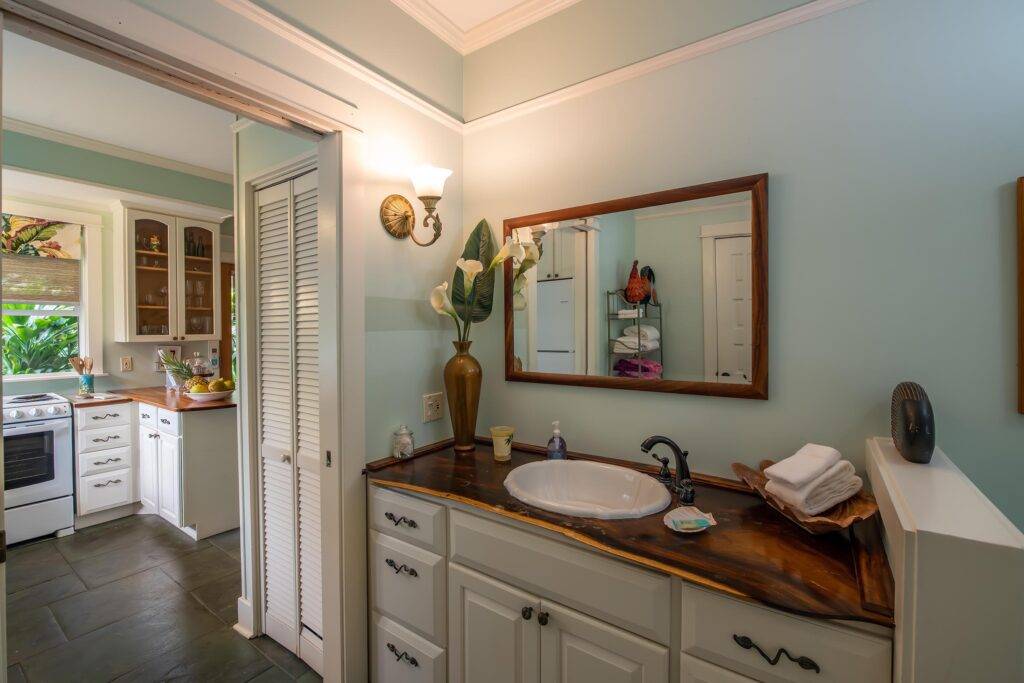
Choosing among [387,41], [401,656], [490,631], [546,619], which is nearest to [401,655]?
[401,656]

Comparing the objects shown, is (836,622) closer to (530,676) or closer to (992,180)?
(530,676)

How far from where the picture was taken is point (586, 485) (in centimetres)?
168

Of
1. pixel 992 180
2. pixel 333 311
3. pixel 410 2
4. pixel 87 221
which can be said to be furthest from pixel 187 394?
pixel 992 180

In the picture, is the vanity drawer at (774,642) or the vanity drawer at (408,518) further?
the vanity drawer at (408,518)

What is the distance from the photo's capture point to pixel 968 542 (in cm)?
71

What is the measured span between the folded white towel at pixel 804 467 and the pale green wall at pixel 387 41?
6.32 ft

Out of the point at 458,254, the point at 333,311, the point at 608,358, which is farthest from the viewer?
the point at 458,254

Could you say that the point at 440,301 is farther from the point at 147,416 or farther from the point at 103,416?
the point at 103,416

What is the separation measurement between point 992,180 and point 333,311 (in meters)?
1.97

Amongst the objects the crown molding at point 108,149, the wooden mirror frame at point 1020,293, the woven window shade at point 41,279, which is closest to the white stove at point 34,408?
the woven window shade at point 41,279

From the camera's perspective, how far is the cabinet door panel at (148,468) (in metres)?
3.30

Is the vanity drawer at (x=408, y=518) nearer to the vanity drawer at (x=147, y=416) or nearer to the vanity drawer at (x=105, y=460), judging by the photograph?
the vanity drawer at (x=147, y=416)

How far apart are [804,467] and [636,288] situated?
81cm

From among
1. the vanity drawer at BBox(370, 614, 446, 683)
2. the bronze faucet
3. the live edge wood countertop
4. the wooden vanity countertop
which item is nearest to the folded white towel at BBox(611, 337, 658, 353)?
the bronze faucet
